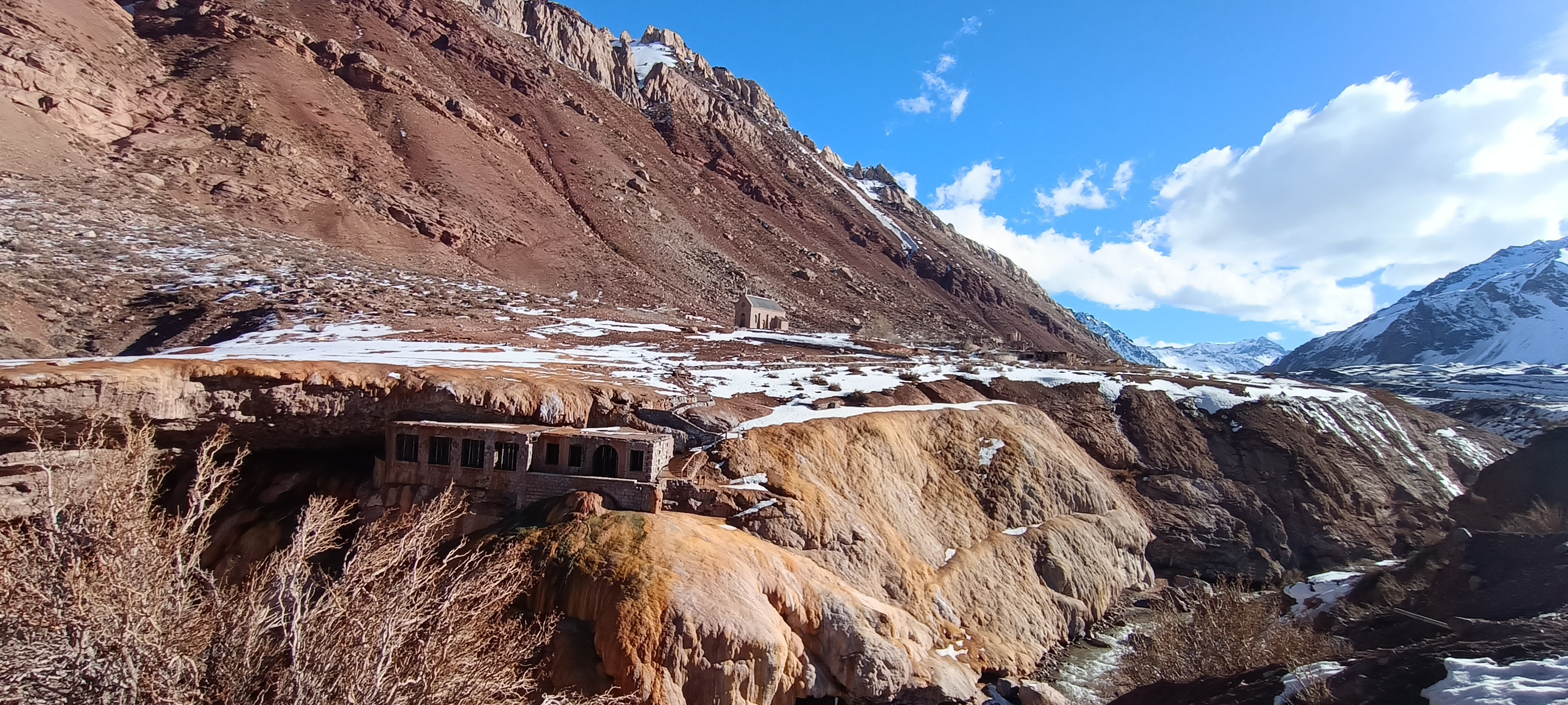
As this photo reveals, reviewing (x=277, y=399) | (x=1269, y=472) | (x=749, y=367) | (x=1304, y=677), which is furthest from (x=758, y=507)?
(x=1269, y=472)

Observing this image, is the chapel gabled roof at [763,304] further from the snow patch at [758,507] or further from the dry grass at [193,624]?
the dry grass at [193,624]

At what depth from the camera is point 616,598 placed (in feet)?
54.6

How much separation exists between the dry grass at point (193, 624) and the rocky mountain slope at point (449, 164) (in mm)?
37284

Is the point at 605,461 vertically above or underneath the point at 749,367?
underneath

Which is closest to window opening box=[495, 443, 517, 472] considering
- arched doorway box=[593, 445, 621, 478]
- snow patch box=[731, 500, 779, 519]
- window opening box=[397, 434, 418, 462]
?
arched doorway box=[593, 445, 621, 478]

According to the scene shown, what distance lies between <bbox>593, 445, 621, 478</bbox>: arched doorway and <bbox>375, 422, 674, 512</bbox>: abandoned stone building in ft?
0.05

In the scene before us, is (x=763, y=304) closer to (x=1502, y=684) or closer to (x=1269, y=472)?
(x=1269, y=472)

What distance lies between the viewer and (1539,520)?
26688 mm

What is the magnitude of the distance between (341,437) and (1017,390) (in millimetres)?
34325

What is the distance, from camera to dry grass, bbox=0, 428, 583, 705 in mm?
7074

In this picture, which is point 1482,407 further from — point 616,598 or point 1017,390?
point 616,598

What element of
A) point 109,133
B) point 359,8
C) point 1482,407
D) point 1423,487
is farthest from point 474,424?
point 359,8

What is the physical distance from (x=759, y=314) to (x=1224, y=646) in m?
53.3

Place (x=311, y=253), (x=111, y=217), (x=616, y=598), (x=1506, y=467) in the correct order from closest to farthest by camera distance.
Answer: (x=616, y=598)
(x=1506, y=467)
(x=111, y=217)
(x=311, y=253)
